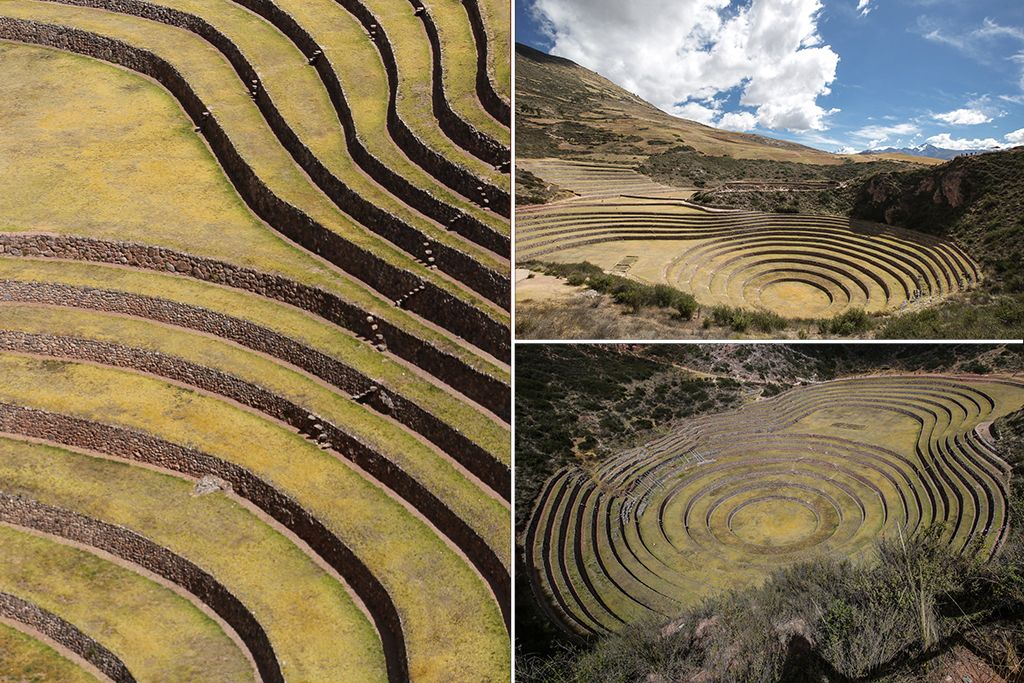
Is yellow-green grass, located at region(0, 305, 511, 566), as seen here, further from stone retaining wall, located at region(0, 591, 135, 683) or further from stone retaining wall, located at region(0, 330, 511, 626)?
stone retaining wall, located at region(0, 591, 135, 683)

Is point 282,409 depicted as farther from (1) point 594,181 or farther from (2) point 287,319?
(1) point 594,181

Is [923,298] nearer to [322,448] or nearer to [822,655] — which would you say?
[822,655]

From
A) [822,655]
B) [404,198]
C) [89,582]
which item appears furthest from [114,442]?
[822,655]

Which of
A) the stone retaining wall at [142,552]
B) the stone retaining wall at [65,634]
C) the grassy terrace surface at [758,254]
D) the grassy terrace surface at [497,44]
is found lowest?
the stone retaining wall at [65,634]

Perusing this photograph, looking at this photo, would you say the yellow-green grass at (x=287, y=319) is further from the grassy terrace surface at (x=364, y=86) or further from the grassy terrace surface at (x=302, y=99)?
the grassy terrace surface at (x=364, y=86)

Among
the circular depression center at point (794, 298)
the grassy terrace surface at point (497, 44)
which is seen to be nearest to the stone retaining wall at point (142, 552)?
the circular depression center at point (794, 298)

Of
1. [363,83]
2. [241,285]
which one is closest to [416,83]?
[363,83]
